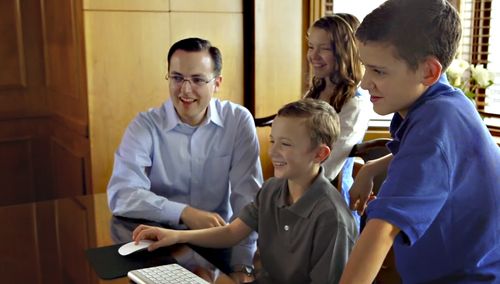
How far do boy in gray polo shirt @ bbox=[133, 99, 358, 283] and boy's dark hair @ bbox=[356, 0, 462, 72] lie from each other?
0.43 metres

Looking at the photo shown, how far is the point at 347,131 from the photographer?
2162 mm

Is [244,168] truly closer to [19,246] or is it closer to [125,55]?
[19,246]

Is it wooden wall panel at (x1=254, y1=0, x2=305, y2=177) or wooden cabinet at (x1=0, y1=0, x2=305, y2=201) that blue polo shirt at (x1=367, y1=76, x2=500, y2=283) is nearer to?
wooden cabinet at (x1=0, y1=0, x2=305, y2=201)

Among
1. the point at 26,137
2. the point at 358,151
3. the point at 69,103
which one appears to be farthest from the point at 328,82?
the point at 26,137

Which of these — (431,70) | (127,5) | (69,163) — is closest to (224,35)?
(127,5)

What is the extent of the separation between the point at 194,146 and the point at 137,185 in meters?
0.27

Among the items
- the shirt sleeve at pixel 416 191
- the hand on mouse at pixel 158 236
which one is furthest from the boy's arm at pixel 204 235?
the shirt sleeve at pixel 416 191

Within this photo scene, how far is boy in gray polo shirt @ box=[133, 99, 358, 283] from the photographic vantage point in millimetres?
1285

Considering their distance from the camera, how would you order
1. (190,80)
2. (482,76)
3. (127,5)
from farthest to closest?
1. (127,5)
2. (482,76)
3. (190,80)

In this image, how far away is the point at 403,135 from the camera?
102 centimetres

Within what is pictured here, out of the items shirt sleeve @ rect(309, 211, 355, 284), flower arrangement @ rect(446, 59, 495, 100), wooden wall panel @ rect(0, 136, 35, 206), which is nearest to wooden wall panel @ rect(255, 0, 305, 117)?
flower arrangement @ rect(446, 59, 495, 100)

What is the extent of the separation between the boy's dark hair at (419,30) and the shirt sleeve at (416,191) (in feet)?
0.48

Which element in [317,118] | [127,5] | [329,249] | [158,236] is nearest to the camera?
[329,249]

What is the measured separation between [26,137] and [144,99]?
0.92m
